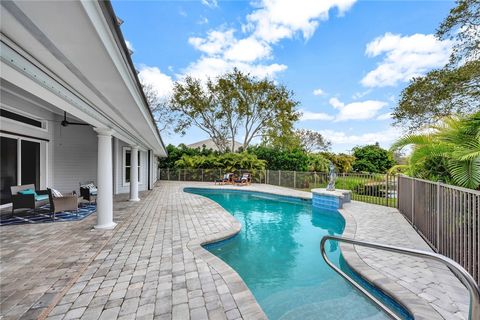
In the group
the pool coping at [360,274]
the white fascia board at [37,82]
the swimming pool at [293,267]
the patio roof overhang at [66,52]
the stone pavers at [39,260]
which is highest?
the patio roof overhang at [66,52]

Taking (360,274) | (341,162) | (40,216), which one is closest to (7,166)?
(40,216)

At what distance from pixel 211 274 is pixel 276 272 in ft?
4.75

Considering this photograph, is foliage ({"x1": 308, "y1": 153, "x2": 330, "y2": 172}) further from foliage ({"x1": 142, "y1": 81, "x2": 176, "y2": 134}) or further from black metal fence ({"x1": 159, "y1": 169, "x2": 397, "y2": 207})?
foliage ({"x1": 142, "y1": 81, "x2": 176, "y2": 134})

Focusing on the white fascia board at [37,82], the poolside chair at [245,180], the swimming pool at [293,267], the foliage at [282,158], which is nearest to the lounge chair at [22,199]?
the white fascia board at [37,82]

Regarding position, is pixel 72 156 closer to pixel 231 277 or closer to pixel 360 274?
pixel 231 277

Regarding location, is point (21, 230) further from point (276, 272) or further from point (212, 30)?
point (212, 30)

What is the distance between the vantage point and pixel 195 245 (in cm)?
434

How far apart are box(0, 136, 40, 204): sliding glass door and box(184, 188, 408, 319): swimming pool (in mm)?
6727

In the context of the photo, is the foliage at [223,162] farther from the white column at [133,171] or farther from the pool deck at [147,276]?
the pool deck at [147,276]

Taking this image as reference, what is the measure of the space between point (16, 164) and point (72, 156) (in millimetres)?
2482

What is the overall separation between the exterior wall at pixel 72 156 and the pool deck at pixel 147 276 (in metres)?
4.57

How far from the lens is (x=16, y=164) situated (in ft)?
22.4

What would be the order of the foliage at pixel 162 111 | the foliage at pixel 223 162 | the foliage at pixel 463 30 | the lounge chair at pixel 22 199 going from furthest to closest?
the foliage at pixel 162 111 → the foliage at pixel 223 162 → the foliage at pixel 463 30 → the lounge chair at pixel 22 199

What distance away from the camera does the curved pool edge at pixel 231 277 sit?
245cm
